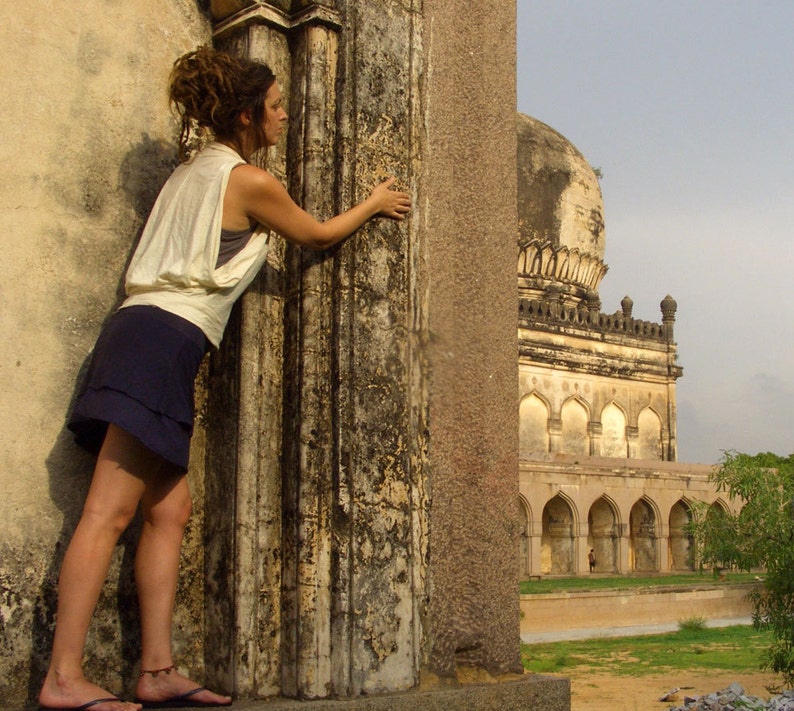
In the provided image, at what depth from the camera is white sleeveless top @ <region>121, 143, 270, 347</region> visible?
223 cm

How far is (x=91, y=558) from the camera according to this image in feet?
6.79

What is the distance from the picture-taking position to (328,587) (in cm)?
234

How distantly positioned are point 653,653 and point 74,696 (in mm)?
9533

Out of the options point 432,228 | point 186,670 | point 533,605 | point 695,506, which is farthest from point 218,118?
point 533,605

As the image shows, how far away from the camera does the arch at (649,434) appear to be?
26.5 m

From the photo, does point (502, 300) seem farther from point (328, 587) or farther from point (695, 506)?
point (695, 506)

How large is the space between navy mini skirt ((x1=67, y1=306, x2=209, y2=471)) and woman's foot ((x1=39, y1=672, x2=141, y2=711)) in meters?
0.44

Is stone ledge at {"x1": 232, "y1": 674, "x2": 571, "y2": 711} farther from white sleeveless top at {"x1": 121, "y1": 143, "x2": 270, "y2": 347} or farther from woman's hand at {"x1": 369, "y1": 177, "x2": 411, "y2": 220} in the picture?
woman's hand at {"x1": 369, "y1": 177, "x2": 411, "y2": 220}

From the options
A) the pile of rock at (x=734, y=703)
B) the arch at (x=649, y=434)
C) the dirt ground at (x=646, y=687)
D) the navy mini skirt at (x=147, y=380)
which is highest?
the arch at (x=649, y=434)

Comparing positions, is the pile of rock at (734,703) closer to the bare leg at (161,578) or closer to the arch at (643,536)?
the bare leg at (161,578)

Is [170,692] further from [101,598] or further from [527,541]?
[527,541]

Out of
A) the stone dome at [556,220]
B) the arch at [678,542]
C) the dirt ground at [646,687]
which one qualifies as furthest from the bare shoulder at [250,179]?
the stone dome at [556,220]

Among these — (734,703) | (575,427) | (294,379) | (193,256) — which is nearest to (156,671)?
(294,379)

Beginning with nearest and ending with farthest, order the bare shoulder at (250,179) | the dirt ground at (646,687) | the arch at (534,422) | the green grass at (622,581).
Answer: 1. the bare shoulder at (250,179)
2. the dirt ground at (646,687)
3. the green grass at (622,581)
4. the arch at (534,422)
